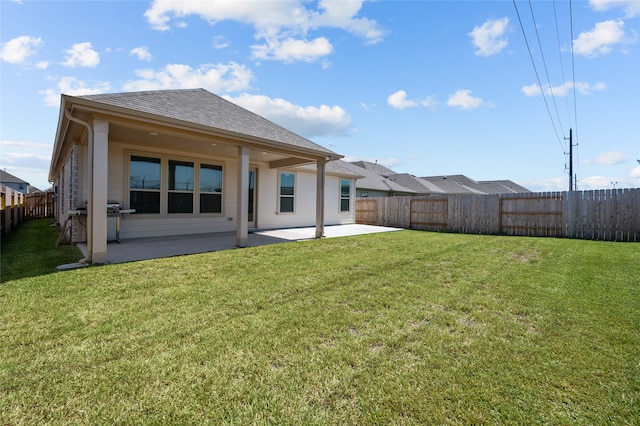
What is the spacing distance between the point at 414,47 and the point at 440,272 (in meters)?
7.90

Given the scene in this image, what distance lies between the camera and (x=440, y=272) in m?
5.32

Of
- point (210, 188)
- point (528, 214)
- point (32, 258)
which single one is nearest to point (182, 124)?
point (32, 258)

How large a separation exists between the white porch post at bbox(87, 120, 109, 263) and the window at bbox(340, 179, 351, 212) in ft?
35.8

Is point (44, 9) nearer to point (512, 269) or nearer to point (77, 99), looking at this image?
point (77, 99)

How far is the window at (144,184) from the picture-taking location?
8578 mm

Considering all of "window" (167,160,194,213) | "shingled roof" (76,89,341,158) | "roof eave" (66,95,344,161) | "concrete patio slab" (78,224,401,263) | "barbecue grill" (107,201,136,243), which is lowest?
"concrete patio slab" (78,224,401,263)

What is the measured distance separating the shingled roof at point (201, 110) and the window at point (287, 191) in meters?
2.57

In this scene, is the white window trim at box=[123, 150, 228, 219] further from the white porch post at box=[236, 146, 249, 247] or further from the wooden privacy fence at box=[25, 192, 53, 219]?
the wooden privacy fence at box=[25, 192, 53, 219]

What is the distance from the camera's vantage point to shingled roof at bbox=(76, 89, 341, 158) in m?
6.12

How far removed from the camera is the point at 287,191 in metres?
12.6

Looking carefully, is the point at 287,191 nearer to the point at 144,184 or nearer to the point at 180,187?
the point at 180,187

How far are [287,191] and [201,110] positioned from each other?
5400mm

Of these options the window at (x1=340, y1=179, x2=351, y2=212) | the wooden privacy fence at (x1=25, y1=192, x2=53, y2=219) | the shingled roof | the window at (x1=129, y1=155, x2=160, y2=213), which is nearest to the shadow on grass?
the window at (x1=129, y1=155, x2=160, y2=213)

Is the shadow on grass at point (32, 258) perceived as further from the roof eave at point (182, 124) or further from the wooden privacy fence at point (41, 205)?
the wooden privacy fence at point (41, 205)
